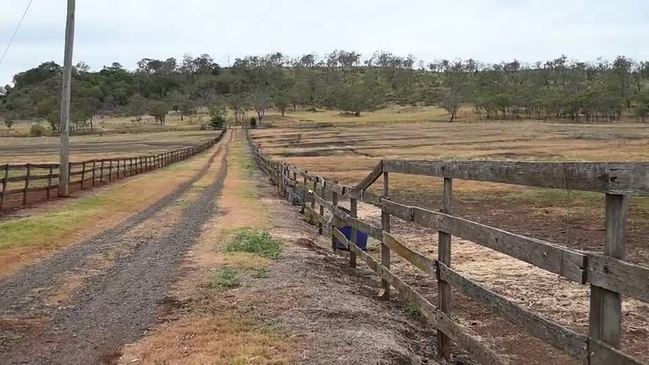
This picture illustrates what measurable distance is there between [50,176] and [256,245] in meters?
13.7

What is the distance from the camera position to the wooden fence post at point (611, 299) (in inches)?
129

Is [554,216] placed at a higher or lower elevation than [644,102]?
lower

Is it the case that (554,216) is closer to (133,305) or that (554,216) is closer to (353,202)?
(353,202)

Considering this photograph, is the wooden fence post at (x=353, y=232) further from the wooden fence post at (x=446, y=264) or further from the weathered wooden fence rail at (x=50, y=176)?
the weathered wooden fence rail at (x=50, y=176)

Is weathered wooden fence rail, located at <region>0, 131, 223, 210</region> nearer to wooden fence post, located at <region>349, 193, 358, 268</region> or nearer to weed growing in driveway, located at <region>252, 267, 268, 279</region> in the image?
weed growing in driveway, located at <region>252, 267, 268, 279</region>

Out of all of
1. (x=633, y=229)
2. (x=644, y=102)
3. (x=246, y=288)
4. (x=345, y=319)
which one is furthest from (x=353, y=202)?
(x=644, y=102)

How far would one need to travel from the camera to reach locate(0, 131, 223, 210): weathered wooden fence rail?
63.4ft

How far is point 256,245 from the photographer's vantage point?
11.3 meters

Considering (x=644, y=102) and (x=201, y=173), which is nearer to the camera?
(x=201, y=173)

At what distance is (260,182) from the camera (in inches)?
1233

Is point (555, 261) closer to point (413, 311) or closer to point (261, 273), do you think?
point (413, 311)

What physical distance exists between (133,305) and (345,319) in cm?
254

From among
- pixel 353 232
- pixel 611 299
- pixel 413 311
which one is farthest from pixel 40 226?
pixel 611 299

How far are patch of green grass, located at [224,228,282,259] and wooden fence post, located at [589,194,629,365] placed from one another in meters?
7.34
